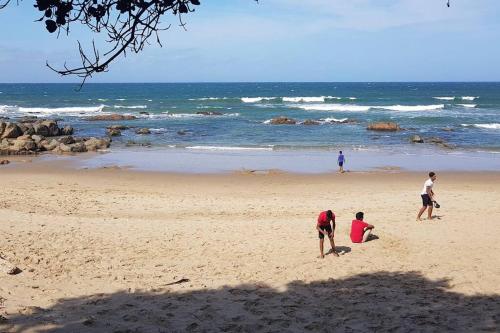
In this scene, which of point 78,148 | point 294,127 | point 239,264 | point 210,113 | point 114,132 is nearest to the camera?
point 239,264

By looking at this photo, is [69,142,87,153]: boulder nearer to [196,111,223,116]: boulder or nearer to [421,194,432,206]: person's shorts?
[421,194,432,206]: person's shorts

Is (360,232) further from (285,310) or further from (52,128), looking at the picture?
(52,128)

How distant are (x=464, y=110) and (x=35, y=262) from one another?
5063 centimetres

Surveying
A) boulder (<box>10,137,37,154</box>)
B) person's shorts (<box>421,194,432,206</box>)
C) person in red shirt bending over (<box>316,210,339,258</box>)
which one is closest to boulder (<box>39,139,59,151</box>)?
boulder (<box>10,137,37,154</box>)

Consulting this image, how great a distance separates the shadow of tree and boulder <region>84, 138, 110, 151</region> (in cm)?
2030

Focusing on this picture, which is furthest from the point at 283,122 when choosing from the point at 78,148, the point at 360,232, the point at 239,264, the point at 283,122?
the point at 239,264

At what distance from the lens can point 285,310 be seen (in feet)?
23.6

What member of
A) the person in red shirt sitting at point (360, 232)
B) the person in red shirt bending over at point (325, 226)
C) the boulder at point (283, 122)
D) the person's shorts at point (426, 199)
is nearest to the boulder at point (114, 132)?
the boulder at point (283, 122)

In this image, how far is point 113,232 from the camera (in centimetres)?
1101

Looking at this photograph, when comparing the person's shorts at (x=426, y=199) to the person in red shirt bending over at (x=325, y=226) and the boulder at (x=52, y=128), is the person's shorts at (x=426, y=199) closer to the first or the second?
the person in red shirt bending over at (x=325, y=226)

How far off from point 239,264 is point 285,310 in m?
2.25

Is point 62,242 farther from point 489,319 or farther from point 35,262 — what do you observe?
point 489,319

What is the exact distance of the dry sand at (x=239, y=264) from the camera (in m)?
6.83

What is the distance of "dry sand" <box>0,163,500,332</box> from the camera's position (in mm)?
6832
